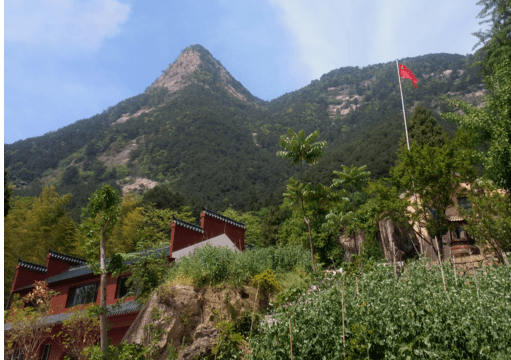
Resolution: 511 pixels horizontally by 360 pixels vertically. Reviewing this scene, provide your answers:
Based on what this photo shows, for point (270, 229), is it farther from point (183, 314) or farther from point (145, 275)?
point (183, 314)

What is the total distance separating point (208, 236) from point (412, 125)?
33248 millimetres

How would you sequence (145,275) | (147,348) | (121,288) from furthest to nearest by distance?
(121,288) → (145,275) → (147,348)

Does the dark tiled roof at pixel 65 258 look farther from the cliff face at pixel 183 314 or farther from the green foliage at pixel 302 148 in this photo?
the green foliage at pixel 302 148

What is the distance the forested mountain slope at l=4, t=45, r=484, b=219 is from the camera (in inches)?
2805

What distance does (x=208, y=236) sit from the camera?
21.0 m

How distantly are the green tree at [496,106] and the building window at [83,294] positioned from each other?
22.6 m

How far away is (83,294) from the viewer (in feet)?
68.3

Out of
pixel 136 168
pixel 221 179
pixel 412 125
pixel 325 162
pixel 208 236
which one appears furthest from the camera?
pixel 136 168

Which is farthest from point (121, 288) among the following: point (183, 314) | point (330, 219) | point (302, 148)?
point (330, 219)

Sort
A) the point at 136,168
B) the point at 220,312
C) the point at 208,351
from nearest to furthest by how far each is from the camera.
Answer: the point at 208,351, the point at 220,312, the point at 136,168

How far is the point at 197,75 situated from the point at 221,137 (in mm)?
75240

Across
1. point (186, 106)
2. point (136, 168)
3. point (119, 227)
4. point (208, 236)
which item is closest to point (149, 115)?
point (186, 106)

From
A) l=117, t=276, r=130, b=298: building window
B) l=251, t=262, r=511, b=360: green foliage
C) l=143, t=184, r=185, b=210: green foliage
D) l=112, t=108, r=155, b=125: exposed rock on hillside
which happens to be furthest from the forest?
l=112, t=108, r=155, b=125: exposed rock on hillside

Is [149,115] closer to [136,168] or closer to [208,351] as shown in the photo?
[136,168]
